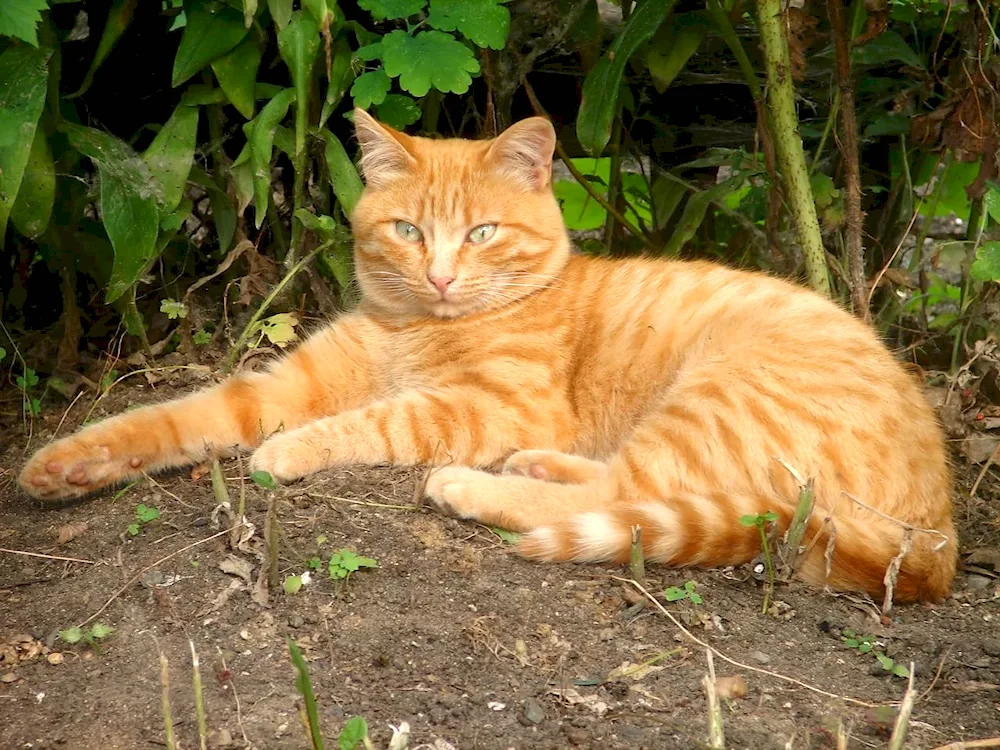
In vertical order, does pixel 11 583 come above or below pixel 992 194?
below

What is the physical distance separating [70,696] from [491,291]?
1.85 metres

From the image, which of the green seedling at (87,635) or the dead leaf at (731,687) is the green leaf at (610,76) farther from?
the green seedling at (87,635)

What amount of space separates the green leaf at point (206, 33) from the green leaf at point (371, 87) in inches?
15.6

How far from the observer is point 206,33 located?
346cm

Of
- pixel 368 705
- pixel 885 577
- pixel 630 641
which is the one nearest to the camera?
pixel 368 705

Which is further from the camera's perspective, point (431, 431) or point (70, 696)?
point (431, 431)

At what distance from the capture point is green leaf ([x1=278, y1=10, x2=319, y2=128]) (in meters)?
3.28

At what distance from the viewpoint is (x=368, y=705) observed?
6.89ft

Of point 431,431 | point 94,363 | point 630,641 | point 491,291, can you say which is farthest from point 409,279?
point 630,641

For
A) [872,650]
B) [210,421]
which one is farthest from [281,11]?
[872,650]

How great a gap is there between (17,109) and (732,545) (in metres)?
2.34

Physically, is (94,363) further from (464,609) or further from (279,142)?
(464,609)

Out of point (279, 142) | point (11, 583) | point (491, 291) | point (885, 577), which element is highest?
point (279, 142)

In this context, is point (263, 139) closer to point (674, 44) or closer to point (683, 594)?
point (674, 44)
